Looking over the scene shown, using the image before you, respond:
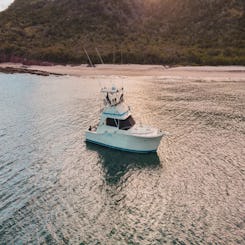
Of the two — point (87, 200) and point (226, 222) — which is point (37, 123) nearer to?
point (87, 200)

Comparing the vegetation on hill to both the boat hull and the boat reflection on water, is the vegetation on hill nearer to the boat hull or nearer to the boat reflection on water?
the boat hull

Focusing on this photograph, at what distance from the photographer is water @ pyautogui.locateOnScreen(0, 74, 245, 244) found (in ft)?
64.3

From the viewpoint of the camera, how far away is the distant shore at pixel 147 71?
81.8 metres

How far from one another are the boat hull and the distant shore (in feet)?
171

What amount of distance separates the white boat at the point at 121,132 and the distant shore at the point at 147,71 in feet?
169

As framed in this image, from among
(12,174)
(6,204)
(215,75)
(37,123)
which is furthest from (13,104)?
(215,75)

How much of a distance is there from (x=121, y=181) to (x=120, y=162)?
→ 379 centimetres

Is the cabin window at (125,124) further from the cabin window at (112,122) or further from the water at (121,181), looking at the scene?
the water at (121,181)

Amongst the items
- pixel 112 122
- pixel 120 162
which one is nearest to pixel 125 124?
pixel 112 122

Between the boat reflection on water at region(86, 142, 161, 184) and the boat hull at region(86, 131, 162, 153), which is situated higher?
the boat hull at region(86, 131, 162, 153)

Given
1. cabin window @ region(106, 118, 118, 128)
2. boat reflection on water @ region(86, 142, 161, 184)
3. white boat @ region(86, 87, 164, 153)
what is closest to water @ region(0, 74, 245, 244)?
boat reflection on water @ region(86, 142, 161, 184)

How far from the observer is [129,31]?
12612 centimetres

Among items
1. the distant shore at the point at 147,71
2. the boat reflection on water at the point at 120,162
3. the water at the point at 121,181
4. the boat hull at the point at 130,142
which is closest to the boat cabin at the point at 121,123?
the boat hull at the point at 130,142

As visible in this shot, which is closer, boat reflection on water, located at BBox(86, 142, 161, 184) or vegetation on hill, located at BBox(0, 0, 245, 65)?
boat reflection on water, located at BBox(86, 142, 161, 184)
